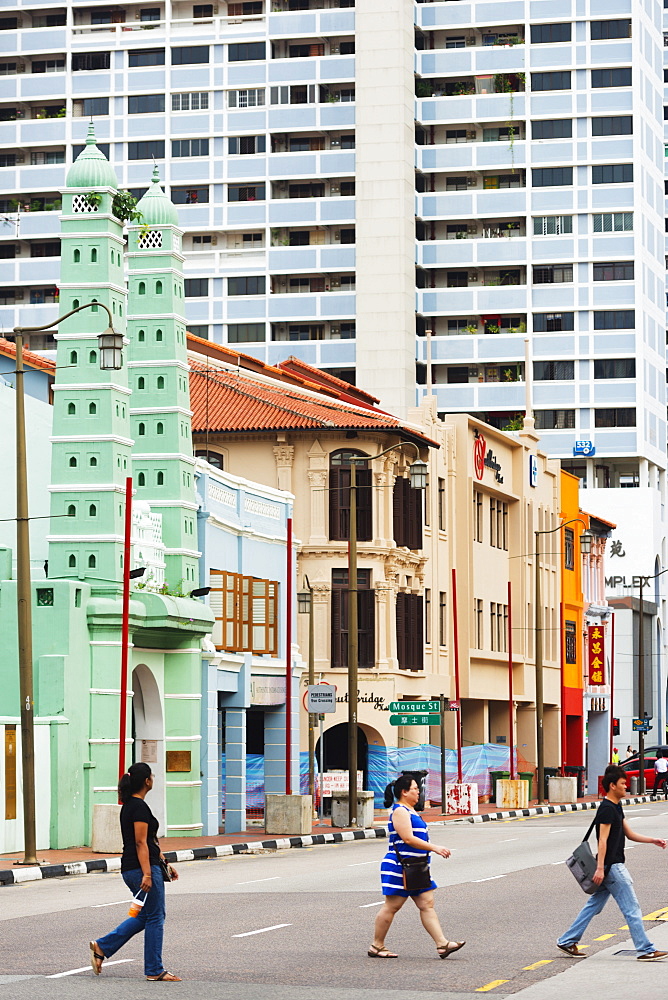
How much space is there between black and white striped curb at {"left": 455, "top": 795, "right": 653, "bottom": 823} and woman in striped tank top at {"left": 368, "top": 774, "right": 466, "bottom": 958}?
3024 centimetres

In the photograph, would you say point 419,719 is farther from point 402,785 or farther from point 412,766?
point 402,785

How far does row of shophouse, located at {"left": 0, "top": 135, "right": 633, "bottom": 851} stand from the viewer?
31766 mm

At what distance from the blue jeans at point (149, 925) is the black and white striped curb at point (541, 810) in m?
31.8

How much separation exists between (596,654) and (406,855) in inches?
2536

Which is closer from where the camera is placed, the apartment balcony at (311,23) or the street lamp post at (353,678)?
the street lamp post at (353,678)

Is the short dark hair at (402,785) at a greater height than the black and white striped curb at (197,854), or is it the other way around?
the short dark hair at (402,785)

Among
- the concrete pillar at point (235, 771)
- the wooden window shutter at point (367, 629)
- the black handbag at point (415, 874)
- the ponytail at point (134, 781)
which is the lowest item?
the concrete pillar at point (235, 771)

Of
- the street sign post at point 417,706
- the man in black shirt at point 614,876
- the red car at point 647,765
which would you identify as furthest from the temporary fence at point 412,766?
the man in black shirt at point 614,876

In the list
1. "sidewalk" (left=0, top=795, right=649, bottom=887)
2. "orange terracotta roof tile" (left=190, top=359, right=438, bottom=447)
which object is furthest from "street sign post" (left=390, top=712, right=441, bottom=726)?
"orange terracotta roof tile" (left=190, top=359, right=438, bottom=447)

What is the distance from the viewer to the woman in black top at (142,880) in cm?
1380

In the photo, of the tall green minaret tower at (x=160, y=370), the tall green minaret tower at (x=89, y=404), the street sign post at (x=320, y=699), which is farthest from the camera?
the street sign post at (x=320, y=699)

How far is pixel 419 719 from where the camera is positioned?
40.0m

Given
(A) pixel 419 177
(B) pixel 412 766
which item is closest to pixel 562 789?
(B) pixel 412 766

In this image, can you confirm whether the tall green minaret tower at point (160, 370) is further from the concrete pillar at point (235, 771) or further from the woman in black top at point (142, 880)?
the woman in black top at point (142, 880)
